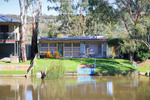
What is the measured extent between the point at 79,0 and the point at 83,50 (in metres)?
16.3

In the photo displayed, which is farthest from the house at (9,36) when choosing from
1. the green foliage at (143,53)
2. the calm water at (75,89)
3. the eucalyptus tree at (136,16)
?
the green foliage at (143,53)

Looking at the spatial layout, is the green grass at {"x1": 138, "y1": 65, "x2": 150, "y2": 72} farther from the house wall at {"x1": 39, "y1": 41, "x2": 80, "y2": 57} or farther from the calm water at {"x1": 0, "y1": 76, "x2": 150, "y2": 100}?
the house wall at {"x1": 39, "y1": 41, "x2": 80, "y2": 57}

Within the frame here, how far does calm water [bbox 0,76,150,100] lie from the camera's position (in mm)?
16609

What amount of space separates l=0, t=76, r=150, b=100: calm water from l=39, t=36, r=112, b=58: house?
40.9 feet

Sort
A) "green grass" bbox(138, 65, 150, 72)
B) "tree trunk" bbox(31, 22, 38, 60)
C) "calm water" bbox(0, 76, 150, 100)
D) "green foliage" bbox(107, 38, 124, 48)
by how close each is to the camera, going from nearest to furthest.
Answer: "calm water" bbox(0, 76, 150, 100) < "green foliage" bbox(107, 38, 124, 48) < "green grass" bbox(138, 65, 150, 72) < "tree trunk" bbox(31, 22, 38, 60)

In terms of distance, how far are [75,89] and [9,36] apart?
60.6 feet

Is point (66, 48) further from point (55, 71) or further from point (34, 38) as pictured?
point (55, 71)

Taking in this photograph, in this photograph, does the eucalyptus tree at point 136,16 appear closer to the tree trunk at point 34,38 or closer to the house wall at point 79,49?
the house wall at point 79,49

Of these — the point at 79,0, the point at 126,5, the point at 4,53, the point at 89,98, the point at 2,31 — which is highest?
the point at 79,0

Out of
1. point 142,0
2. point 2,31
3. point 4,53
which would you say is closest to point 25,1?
point 2,31

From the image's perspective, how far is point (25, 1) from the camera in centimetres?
3164

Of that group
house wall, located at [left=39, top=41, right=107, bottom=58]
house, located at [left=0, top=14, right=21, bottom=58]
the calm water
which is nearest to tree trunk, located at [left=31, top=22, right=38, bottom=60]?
house wall, located at [left=39, top=41, right=107, bottom=58]

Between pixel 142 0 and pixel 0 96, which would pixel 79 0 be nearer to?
pixel 142 0

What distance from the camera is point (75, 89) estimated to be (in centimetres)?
1908
